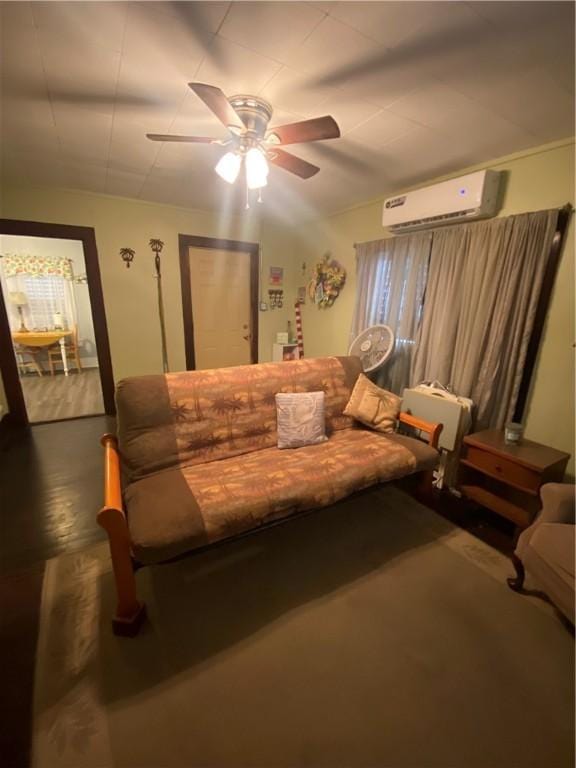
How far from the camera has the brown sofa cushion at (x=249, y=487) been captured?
134 cm

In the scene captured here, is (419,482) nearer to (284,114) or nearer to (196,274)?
(284,114)

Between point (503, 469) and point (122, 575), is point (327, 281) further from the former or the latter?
point (122, 575)

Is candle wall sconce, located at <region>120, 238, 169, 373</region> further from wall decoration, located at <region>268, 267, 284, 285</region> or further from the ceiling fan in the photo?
the ceiling fan

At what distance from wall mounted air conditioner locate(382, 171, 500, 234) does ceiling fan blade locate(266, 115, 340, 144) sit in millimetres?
1265

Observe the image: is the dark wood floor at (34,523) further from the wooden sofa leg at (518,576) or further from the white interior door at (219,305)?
the white interior door at (219,305)

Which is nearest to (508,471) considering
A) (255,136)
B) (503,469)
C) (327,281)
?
(503,469)

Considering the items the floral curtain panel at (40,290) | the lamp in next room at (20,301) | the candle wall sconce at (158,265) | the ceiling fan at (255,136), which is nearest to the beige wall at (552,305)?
the ceiling fan at (255,136)

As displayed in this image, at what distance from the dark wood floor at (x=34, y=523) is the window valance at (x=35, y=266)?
11.7 feet

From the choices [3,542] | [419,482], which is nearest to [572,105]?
[419,482]

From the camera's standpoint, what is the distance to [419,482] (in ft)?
7.56

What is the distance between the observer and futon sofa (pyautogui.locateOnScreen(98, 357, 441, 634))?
135cm

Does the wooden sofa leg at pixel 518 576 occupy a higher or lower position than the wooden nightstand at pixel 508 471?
lower

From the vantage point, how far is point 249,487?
5.20 feet

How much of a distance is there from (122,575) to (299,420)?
1266 millimetres
